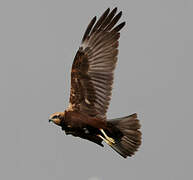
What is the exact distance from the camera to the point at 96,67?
9.18 m

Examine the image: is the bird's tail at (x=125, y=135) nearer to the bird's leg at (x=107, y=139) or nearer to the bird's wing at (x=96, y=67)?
the bird's leg at (x=107, y=139)

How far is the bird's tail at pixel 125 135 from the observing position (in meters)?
8.95

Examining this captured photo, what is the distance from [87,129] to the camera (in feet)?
28.8

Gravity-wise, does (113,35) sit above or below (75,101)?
above

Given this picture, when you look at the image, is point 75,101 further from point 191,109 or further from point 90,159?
point 191,109

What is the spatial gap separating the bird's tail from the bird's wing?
231 mm

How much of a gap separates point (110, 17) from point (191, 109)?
19254 cm

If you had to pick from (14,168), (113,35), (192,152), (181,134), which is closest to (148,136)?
(181,134)

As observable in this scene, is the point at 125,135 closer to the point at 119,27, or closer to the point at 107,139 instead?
the point at 107,139

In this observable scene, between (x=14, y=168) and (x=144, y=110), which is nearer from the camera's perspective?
(x=14, y=168)

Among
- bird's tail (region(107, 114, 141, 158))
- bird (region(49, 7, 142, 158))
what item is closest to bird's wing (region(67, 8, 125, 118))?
bird (region(49, 7, 142, 158))

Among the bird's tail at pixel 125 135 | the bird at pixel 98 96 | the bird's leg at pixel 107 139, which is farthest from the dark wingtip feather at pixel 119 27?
the bird's leg at pixel 107 139

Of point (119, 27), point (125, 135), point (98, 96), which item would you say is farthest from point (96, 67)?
point (125, 135)

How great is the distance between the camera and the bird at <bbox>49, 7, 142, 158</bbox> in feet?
28.9
